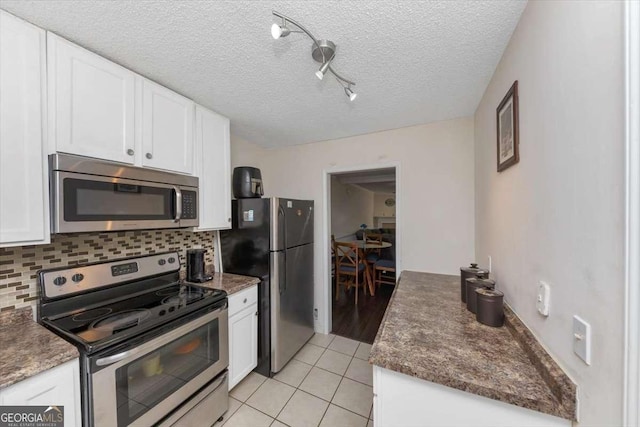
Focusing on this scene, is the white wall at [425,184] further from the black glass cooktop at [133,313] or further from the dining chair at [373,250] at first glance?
the dining chair at [373,250]

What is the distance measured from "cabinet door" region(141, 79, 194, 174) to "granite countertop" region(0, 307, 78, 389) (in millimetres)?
979

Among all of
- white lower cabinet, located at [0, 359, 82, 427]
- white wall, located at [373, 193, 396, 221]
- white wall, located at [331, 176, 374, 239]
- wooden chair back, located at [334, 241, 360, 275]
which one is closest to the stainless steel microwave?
white lower cabinet, located at [0, 359, 82, 427]

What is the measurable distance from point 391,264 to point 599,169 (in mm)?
3651

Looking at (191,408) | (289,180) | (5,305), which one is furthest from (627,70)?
(289,180)

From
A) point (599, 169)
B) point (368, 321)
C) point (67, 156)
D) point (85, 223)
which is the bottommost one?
point (368, 321)

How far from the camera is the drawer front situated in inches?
69.0

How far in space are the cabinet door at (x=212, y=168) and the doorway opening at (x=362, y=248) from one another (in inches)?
46.2

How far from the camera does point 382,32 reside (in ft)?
3.68

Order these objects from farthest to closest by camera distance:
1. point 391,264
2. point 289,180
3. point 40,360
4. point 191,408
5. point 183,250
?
point 391,264 < point 289,180 < point 183,250 < point 191,408 < point 40,360

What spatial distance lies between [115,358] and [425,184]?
249 centimetres

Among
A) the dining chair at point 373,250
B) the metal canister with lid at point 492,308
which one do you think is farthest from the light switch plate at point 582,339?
the dining chair at point 373,250

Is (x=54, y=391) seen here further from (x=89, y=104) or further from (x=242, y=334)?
(x=89, y=104)

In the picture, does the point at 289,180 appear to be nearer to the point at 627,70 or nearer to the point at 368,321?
the point at 368,321

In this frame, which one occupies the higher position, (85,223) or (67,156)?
(67,156)
